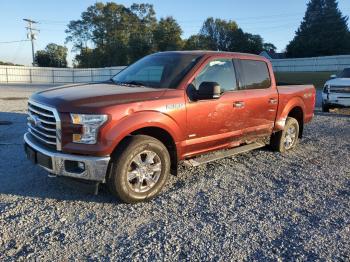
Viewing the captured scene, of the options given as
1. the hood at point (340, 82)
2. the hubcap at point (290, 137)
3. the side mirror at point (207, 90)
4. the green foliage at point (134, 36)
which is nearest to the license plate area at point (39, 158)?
the side mirror at point (207, 90)

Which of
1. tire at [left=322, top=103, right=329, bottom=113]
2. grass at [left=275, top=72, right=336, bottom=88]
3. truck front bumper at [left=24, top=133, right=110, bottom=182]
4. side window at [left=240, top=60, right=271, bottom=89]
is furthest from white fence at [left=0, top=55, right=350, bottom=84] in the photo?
truck front bumper at [left=24, top=133, right=110, bottom=182]

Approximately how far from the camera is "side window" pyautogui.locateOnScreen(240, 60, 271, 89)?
21.7ft

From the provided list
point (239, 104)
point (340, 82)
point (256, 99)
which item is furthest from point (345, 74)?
point (239, 104)

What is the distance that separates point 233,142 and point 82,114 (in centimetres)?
279

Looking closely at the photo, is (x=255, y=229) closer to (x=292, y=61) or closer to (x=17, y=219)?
(x=17, y=219)

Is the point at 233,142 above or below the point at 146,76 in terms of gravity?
below

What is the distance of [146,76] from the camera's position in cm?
593

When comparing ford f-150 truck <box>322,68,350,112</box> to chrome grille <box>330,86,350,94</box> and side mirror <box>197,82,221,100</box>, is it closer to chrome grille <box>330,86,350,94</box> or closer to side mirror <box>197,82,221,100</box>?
chrome grille <box>330,86,350,94</box>

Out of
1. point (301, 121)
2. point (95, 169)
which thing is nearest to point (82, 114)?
point (95, 169)

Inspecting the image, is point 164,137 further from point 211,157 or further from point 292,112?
point 292,112

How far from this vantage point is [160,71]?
230 inches

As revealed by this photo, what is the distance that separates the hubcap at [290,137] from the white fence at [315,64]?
38.6 meters

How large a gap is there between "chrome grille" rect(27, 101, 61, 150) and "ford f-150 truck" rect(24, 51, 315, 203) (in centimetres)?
1

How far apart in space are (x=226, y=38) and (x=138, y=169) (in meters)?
82.0
